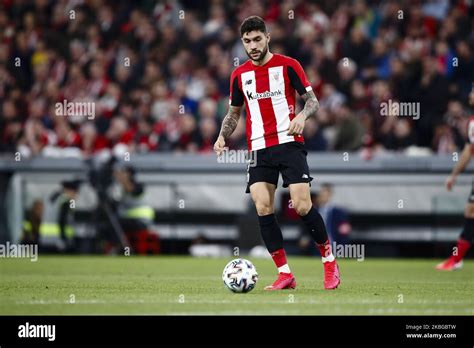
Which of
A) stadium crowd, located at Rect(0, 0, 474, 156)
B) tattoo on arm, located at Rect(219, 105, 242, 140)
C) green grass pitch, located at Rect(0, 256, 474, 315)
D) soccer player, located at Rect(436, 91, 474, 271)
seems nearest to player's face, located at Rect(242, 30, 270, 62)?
tattoo on arm, located at Rect(219, 105, 242, 140)

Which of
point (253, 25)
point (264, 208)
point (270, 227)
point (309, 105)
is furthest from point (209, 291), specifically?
point (253, 25)

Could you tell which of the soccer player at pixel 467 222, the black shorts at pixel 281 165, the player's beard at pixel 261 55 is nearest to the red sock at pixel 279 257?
the black shorts at pixel 281 165

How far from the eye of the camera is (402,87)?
18.5m

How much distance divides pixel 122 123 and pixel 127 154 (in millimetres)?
1337

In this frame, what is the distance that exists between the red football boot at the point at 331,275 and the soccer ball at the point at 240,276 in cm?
72

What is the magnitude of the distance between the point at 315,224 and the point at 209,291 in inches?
48.3

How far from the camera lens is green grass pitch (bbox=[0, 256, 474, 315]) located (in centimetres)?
848

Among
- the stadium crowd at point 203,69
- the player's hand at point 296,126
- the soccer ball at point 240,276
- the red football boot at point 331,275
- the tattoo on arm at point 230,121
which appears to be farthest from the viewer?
the stadium crowd at point 203,69

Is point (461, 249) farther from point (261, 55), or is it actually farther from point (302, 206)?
point (261, 55)

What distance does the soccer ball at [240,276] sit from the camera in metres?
9.91

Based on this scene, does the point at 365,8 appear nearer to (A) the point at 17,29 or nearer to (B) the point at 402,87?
(B) the point at 402,87

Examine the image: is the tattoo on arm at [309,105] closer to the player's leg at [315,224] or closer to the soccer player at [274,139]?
the soccer player at [274,139]

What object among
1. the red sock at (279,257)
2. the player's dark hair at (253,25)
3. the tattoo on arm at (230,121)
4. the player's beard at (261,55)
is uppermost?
the player's dark hair at (253,25)
